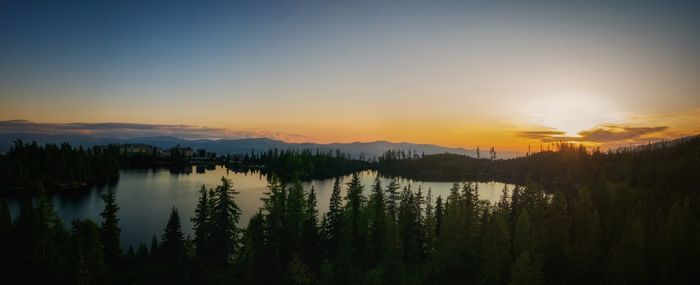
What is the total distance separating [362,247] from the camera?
→ 53.0 m

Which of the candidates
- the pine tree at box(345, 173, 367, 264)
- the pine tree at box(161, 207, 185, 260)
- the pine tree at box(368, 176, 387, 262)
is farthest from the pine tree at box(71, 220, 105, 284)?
the pine tree at box(368, 176, 387, 262)

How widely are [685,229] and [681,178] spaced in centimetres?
4645

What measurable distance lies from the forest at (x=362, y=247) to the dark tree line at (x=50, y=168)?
262ft

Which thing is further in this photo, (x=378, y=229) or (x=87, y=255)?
(x=378, y=229)

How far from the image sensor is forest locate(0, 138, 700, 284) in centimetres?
4388

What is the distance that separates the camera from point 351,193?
176 ft

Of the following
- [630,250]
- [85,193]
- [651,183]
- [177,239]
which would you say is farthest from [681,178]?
[85,193]

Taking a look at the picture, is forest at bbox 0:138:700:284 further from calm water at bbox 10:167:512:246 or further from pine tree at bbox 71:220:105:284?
calm water at bbox 10:167:512:246

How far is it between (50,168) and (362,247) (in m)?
134

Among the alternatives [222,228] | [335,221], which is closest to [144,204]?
[222,228]

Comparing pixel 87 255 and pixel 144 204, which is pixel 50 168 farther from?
pixel 87 255

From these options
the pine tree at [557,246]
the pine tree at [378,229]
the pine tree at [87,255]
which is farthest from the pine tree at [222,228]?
the pine tree at [557,246]

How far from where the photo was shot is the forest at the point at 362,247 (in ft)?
144

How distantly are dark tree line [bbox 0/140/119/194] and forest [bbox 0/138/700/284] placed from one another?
7986 cm
